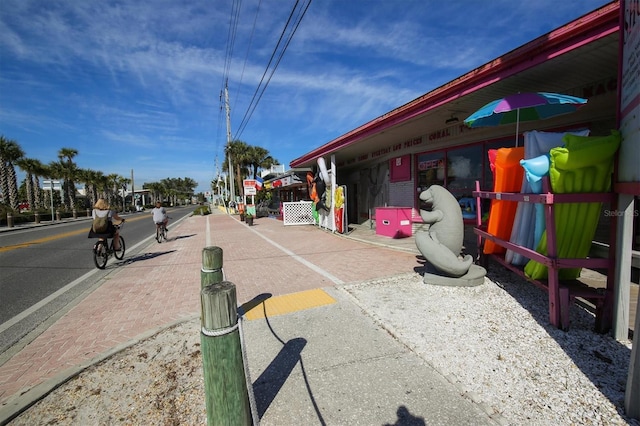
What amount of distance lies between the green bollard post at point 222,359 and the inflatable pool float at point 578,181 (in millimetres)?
3296

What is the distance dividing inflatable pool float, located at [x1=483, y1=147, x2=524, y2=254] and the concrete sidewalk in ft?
6.12

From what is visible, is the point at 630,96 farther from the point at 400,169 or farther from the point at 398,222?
the point at 400,169

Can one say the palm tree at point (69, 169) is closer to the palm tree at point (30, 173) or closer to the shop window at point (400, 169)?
the palm tree at point (30, 173)

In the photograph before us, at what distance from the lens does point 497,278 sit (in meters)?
5.05

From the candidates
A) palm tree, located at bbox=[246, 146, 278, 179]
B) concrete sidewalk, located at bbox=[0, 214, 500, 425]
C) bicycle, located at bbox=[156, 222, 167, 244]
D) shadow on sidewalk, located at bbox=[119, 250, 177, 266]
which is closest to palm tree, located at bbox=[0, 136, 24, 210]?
palm tree, located at bbox=[246, 146, 278, 179]

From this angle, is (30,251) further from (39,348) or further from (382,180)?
(382,180)

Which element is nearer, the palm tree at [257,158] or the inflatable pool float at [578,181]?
the inflatable pool float at [578,181]

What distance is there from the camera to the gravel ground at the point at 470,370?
2236mm

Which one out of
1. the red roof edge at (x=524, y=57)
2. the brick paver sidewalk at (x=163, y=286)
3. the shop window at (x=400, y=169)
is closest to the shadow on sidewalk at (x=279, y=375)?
the brick paver sidewalk at (x=163, y=286)

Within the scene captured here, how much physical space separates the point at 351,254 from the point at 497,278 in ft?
11.4

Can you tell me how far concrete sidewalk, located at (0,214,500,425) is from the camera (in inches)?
88.8

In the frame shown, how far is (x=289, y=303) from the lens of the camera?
4.44 m

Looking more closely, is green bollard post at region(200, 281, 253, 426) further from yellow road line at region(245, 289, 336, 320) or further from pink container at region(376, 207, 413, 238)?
pink container at region(376, 207, 413, 238)

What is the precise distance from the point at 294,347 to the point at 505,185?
3.86m
